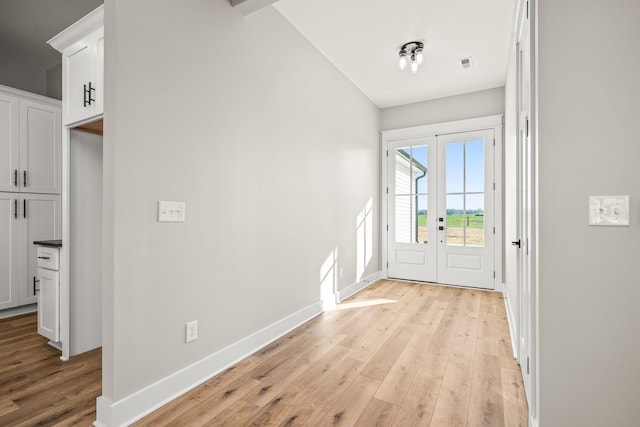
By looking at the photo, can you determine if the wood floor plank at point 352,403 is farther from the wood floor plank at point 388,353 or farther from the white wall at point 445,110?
the white wall at point 445,110

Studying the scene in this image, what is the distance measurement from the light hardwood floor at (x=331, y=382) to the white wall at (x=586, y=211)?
532 millimetres

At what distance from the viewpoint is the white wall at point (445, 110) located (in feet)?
14.8

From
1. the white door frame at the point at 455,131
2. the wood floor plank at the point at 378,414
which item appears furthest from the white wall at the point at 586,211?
the white door frame at the point at 455,131

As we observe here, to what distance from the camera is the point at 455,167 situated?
468 cm

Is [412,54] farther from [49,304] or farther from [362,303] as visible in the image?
[49,304]

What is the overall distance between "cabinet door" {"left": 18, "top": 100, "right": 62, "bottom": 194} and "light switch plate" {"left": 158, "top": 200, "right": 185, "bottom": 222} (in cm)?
281

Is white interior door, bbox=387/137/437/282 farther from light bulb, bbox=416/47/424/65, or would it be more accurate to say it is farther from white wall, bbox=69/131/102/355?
white wall, bbox=69/131/102/355

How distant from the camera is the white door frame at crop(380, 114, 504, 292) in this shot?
441cm

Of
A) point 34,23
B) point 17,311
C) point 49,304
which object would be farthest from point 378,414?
point 34,23

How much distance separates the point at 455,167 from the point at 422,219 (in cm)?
91

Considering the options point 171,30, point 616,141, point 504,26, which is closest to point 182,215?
point 171,30

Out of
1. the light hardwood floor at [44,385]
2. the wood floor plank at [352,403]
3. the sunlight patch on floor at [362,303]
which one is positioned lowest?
the wood floor plank at [352,403]

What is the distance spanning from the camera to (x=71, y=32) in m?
2.21

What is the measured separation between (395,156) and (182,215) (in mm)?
3937
